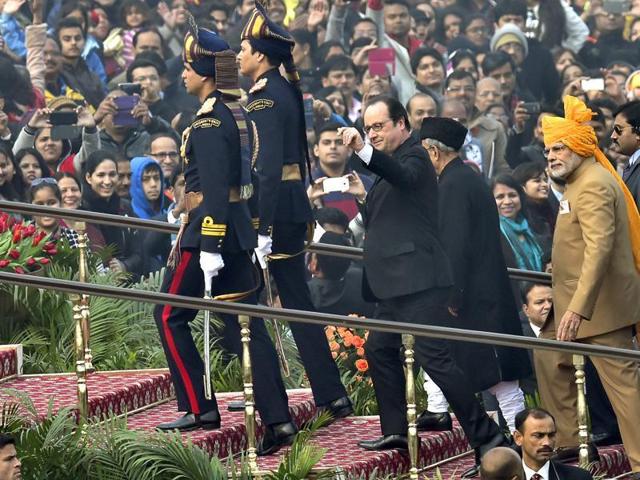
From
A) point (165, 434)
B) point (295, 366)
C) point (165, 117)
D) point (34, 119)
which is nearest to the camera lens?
point (165, 434)

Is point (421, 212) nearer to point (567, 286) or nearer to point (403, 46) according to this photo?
point (567, 286)

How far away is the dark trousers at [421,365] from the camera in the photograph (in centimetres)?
965

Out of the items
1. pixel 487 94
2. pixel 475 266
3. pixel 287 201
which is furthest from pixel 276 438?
pixel 487 94

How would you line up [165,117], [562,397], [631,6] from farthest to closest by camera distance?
[631,6], [165,117], [562,397]

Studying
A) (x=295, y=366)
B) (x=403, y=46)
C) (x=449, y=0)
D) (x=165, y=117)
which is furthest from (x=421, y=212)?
(x=449, y=0)

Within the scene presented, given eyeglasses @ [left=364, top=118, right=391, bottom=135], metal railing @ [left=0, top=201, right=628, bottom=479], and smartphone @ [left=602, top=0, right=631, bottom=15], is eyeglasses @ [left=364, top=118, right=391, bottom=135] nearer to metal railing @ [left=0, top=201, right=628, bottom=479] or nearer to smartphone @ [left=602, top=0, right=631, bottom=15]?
metal railing @ [left=0, top=201, right=628, bottom=479]

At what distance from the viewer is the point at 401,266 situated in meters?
9.79

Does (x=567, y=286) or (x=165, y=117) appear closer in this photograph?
(x=567, y=286)

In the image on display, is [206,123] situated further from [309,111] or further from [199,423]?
[309,111]

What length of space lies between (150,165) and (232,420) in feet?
16.8

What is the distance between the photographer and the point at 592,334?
32.0 feet

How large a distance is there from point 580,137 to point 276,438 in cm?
229

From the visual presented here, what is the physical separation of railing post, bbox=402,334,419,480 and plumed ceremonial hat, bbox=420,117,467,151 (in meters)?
1.32

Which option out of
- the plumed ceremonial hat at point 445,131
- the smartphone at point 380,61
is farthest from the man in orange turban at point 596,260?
the smartphone at point 380,61
